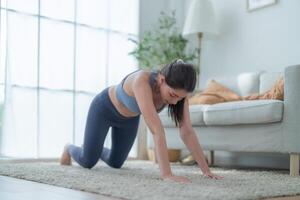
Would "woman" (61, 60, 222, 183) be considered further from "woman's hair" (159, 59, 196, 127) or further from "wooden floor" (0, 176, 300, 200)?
"wooden floor" (0, 176, 300, 200)

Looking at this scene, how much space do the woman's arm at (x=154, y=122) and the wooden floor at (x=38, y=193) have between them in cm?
40

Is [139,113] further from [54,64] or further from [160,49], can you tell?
[160,49]

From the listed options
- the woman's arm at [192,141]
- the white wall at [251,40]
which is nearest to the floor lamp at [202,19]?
the white wall at [251,40]

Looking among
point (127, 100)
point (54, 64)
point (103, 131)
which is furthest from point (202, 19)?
point (127, 100)

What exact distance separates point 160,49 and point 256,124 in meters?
1.83

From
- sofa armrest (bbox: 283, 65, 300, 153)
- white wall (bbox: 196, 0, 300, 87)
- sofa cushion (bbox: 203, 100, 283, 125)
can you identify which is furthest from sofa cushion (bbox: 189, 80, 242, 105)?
sofa armrest (bbox: 283, 65, 300, 153)

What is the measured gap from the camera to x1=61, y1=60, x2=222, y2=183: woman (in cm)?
194

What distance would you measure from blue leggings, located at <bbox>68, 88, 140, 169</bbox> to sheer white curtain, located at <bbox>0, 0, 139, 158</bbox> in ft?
3.90

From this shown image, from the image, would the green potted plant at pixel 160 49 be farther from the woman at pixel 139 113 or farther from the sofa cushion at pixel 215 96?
the woman at pixel 139 113

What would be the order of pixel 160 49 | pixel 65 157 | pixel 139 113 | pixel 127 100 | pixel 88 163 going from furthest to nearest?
pixel 160 49 < pixel 65 157 < pixel 88 163 < pixel 139 113 < pixel 127 100

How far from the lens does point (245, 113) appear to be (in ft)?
9.16

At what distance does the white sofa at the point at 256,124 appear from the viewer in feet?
8.43

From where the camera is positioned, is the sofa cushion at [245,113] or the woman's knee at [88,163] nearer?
the sofa cushion at [245,113]

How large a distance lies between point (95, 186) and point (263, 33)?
275 cm
